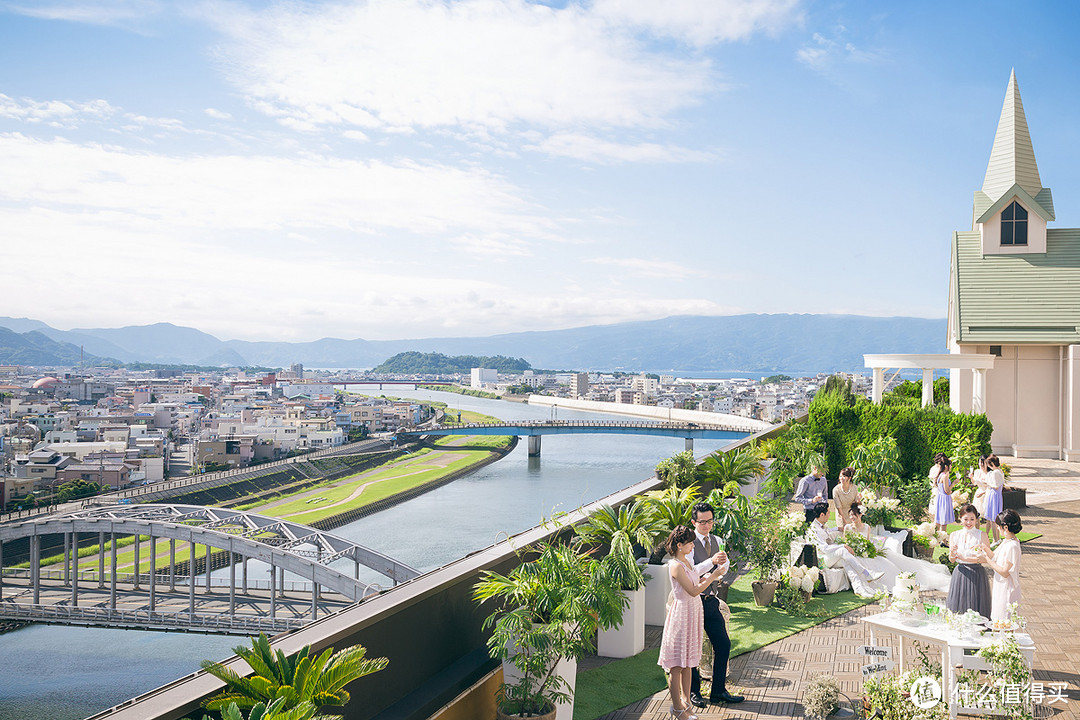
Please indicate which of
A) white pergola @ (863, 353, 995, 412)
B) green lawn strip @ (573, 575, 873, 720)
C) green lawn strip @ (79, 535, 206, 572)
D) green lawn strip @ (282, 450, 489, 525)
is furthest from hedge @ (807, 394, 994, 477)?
green lawn strip @ (282, 450, 489, 525)

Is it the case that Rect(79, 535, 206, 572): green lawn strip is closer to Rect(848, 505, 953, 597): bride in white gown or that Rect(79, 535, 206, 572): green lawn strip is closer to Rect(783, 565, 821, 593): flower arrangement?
Rect(848, 505, 953, 597): bride in white gown

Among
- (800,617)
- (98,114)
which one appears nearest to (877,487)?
(800,617)

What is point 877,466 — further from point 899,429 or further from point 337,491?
point 337,491

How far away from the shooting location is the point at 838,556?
8844 millimetres

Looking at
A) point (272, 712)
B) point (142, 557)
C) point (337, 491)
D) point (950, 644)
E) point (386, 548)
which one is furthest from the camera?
point (337, 491)

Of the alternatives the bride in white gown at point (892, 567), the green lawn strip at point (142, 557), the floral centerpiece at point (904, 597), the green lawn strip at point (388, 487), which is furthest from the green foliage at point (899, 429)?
the green lawn strip at point (388, 487)

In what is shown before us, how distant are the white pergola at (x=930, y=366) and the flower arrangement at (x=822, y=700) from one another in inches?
644

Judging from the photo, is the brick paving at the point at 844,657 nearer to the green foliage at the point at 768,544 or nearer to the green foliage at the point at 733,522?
the green foliage at the point at 768,544

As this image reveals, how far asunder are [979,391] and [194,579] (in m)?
47.6

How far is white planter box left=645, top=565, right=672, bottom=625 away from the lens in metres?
7.33

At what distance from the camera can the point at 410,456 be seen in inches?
3937

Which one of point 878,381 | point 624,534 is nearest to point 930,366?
point 878,381

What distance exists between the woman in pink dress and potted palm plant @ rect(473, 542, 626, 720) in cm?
39

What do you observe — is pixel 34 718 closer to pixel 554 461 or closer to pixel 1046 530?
pixel 1046 530
